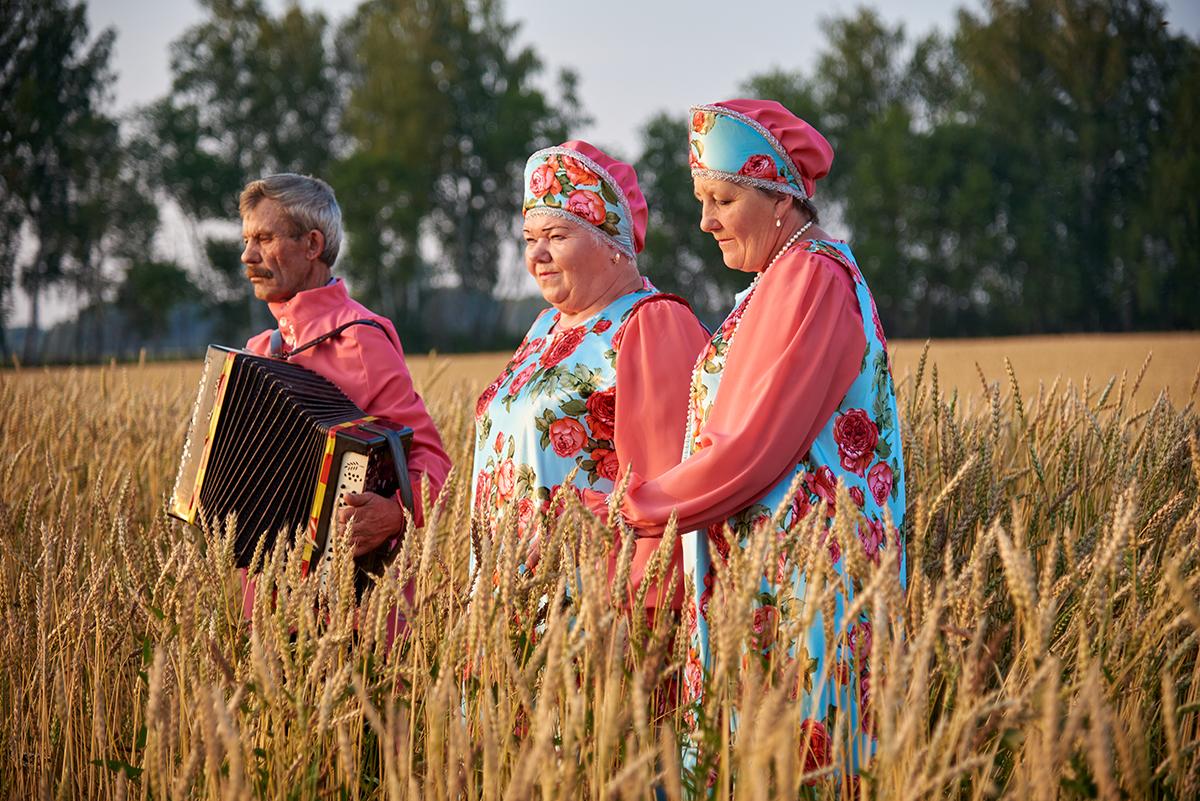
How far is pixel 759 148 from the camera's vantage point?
233cm

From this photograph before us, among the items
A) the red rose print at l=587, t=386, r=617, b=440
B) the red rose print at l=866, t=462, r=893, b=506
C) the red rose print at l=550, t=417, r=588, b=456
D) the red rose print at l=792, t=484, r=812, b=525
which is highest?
the red rose print at l=587, t=386, r=617, b=440

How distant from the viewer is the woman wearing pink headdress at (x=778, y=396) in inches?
82.4

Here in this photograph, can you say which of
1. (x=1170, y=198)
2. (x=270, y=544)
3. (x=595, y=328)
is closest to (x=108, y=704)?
(x=270, y=544)

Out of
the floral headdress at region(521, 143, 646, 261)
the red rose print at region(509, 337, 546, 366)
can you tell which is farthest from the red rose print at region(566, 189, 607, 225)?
the red rose print at region(509, 337, 546, 366)

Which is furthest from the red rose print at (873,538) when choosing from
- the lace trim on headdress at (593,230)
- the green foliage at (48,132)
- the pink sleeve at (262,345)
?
the green foliage at (48,132)

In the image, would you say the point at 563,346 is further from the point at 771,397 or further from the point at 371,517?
the point at 771,397

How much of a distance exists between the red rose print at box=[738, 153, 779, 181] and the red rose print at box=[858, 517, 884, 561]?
2.38 feet

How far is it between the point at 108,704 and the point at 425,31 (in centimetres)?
4034

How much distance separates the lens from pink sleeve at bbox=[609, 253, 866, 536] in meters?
2.09

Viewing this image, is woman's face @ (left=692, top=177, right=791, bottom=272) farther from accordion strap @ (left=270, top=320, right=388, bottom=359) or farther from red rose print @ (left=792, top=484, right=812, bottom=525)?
accordion strap @ (left=270, top=320, right=388, bottom=359)

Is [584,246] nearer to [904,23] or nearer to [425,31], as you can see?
[425,31]

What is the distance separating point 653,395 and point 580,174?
684 millimetres

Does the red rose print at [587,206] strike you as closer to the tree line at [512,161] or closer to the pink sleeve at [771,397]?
the pink sleeve at [771,397]

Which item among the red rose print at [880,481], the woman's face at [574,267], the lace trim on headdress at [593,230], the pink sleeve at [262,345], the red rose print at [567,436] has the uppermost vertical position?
the lace trim on headdress at [593,230]
